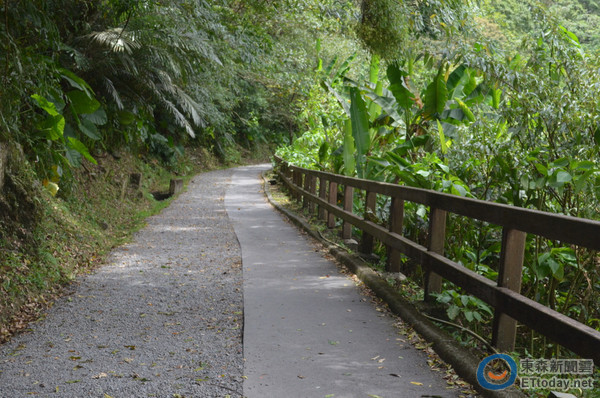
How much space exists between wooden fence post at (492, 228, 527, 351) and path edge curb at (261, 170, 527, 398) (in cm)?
22

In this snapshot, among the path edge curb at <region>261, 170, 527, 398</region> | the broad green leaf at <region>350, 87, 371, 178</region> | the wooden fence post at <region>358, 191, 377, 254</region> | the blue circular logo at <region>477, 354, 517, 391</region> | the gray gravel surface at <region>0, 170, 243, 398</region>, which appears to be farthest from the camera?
the broad green leaf at <region>350, 87, 371, 178</region>

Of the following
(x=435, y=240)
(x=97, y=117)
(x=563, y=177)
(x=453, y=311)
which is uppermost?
(x=97, y=117)

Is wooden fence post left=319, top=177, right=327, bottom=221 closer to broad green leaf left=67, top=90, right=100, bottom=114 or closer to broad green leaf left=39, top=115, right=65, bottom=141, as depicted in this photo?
broad green leaf left=67, top=90, right=100, bottom=114

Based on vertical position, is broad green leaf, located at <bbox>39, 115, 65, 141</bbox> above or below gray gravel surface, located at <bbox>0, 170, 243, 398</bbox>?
above

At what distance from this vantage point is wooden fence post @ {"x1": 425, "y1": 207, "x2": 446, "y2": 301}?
5.00 m

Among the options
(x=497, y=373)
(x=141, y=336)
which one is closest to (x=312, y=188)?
(x=141, y=336)

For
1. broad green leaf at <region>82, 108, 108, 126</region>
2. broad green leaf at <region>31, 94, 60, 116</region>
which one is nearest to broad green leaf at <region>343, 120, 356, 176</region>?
broad green leaf at <region>82, 108, 108, 126</region>

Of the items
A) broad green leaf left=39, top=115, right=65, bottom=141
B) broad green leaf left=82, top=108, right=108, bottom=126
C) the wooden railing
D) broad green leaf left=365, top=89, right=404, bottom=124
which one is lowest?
the wooden railing

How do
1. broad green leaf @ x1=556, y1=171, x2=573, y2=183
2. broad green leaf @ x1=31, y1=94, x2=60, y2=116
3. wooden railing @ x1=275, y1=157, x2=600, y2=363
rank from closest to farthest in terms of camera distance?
1. wooden railing @ x1=275, y1=157, x2=600, y2=363
2. broad green leaf @ x1=556, y1=171, x2=573, y2=183
3. broad green leaf @ x1=31, y1=94, x2=60, y2=116

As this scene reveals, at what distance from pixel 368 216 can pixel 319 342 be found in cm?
306

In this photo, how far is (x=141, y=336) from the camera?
4805 millimetres

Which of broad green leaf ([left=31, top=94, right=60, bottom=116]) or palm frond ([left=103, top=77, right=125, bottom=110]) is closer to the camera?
broad green leaf ([left=31, top=94, right=60, bottom=116])

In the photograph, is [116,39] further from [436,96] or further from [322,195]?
[436,96]

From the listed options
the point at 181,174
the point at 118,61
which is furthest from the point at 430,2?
the point at 181,174
